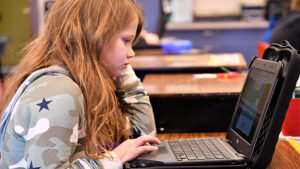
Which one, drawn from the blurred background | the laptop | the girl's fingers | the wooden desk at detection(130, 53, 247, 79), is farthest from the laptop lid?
the blurred background

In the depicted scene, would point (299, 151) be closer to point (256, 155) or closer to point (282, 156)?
point (282, 156)

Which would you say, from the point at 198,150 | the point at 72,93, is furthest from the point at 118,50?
the point at 198,150

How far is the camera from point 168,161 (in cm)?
88

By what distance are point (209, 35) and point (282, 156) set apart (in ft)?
15.5

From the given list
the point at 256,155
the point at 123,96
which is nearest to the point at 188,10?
the point at 123,96

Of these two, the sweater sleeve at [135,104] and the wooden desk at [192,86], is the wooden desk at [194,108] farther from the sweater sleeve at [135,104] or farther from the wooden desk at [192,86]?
the sweater sleeve at [135,104]

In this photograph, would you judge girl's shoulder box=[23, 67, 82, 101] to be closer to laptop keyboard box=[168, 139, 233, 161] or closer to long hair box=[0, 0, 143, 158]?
long hair box=[0, 0, 143, 158]

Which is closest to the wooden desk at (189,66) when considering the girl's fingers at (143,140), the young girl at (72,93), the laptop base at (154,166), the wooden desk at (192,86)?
the wooden desk at (192,86)

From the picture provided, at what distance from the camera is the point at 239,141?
98cm

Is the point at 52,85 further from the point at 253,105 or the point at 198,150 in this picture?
the point at 253,105

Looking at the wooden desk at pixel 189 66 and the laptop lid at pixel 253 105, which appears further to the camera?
the wooden desk at pixel 189 66

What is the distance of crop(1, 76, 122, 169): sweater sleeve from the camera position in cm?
80

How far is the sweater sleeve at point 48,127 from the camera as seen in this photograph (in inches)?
31.4

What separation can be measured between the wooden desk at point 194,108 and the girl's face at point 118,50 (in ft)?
1.20
